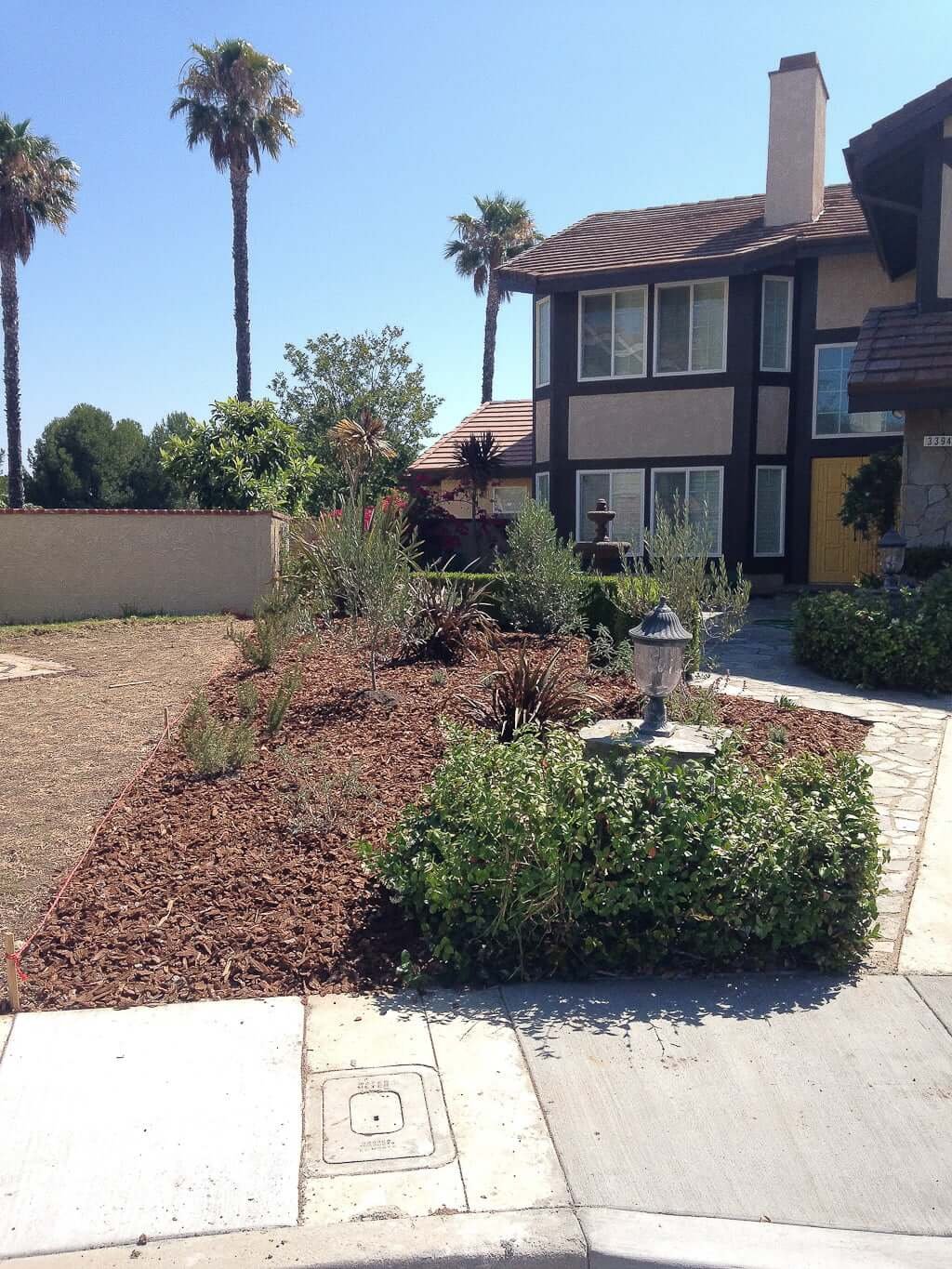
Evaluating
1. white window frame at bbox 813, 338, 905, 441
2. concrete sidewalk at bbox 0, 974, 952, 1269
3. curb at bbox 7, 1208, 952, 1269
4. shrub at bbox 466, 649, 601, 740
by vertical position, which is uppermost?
white window frame at bbox 813, 338, 905, 441

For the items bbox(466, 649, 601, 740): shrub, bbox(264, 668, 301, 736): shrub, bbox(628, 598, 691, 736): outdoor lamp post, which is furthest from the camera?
bbox(264, 668, 301, 736): shrub

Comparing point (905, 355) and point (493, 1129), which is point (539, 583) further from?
point (493, 1129)

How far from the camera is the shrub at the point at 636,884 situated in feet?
13.4

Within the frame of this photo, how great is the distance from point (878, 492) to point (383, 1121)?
1511 cm

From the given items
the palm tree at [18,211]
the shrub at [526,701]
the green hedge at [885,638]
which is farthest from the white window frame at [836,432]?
the palm tree at [18,211]

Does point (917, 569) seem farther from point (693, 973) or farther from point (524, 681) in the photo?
point (693, 973)

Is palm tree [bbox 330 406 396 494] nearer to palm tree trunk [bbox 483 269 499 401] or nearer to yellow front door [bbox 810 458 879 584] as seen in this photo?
yellow front door [bbox 810 458 879 584]

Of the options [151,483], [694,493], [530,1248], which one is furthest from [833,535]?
[151,483]

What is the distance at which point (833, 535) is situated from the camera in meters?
18.2

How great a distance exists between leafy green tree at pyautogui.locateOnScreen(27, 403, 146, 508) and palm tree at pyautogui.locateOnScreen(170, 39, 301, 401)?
16.4 m

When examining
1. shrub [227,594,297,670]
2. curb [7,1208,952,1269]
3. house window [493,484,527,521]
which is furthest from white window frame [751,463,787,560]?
curb [7,1208,952,1269]

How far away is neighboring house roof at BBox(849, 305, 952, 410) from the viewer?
11.3 metres

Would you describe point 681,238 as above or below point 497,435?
above

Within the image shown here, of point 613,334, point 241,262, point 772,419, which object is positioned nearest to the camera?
point 772,419
